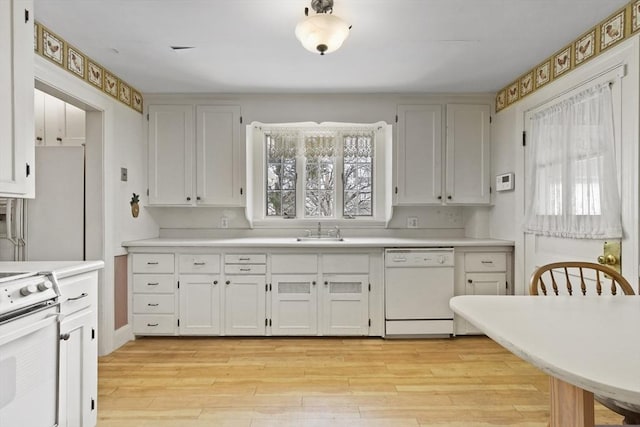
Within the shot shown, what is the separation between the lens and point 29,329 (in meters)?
1.38

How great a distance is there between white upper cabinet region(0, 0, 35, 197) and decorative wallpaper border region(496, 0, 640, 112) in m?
3.29

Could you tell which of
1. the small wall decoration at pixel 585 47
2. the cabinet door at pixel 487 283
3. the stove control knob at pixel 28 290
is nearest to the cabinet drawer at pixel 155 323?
the stove control knob at pixel 28 290

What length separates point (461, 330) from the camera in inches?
129

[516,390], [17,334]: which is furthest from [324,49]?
[516,390]

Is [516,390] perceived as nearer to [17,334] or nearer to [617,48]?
[617,48]

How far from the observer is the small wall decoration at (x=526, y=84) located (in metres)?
3.04

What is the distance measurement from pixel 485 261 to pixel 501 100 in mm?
1602

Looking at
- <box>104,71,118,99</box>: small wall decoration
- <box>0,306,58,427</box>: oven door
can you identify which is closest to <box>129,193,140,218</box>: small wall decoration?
<box>104,71,118,99</box>: small wall decoration

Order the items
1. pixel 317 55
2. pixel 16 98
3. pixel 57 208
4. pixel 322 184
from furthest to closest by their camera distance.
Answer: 1. pixel 322 184
2. pixel 57 208
3. pixel 317 55
4. pixel 16 98

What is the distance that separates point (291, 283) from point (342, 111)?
1.82 metres

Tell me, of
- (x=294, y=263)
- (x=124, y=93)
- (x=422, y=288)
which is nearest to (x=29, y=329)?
(x=294, y=263)

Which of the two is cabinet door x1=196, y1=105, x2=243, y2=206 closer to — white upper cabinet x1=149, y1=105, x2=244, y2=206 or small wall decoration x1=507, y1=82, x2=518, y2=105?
white upper cabinet x1=149, y1=105, x2=244, y2=206

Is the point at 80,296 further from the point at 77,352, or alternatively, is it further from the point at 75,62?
the point at 75,62

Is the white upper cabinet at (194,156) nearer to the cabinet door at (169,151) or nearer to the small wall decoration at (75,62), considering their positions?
the cabinet door at (169,151)
